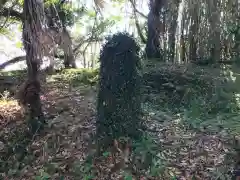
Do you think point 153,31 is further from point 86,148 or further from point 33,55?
point 86,148

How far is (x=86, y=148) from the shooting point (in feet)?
17.7

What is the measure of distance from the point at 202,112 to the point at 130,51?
1788mm

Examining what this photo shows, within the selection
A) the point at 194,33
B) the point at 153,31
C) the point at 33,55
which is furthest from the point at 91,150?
the point at 153,31

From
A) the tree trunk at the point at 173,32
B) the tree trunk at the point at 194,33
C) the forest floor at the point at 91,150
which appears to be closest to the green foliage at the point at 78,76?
the forest floor at the point at 91,150

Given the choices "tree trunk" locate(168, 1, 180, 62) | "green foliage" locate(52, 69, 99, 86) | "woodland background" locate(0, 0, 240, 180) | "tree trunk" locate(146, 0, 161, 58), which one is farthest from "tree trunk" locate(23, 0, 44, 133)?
"tree trunk" locate(168, 1, 180, 62)

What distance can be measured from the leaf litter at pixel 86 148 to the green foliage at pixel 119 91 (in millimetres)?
392

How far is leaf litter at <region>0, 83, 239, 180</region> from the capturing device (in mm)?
4758

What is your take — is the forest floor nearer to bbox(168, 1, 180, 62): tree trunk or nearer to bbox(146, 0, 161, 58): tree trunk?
bbox(146, 0, 161, 58): tree trunk

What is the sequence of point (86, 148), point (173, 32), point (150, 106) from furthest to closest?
point (173, 32)
point (150, 106)
point (86, 148)

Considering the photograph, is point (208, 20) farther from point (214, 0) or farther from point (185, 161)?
point (185, 161)

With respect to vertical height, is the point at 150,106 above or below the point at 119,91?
below

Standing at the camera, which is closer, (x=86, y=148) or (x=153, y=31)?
(x=86, y=148)

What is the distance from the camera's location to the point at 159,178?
461 centimetres

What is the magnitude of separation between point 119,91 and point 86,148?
1021 mm
